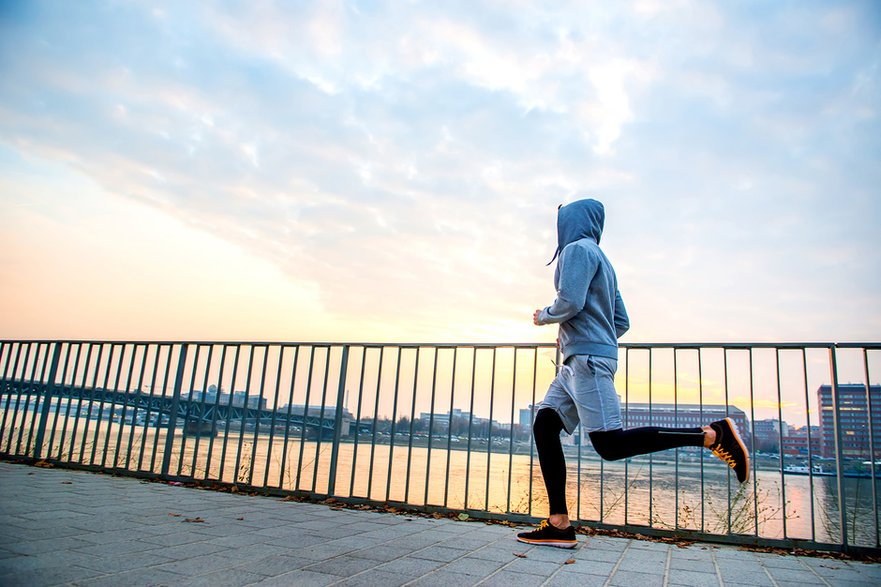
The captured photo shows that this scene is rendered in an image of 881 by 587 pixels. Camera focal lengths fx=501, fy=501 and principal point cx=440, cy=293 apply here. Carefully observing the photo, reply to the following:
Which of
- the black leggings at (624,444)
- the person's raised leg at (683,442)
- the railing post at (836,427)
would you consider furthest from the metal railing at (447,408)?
the person's raised leg at (683,442)

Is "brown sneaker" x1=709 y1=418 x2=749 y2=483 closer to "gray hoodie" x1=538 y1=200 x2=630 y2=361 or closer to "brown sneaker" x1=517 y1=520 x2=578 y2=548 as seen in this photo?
"gray hoodie" x1=538 y1=200 x2=630 y2=361

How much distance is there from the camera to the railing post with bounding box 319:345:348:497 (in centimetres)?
408

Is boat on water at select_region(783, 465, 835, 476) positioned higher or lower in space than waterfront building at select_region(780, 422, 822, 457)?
lower

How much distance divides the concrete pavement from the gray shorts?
26.8 inches

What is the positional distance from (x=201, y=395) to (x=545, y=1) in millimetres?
6701

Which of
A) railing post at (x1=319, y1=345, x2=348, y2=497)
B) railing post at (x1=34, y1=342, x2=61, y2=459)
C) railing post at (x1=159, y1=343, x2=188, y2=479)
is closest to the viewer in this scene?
railing post at (x1=319, y1=345, x2=348, y2=497)

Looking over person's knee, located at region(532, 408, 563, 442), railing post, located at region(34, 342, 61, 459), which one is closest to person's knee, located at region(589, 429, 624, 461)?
person's knee, located at region(532, 408, 563, 442)

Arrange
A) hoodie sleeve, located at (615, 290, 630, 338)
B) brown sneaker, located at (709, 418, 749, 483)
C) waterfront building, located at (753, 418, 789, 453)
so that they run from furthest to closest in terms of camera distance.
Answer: waterfront building, located at (753, 418, 789, 453), hoodie sleeve, located at (615, 290, 630, 338), brown sneaker, located at (709, 418, 749, 483)

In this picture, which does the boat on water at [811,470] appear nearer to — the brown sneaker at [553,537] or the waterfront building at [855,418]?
the waterfront building at [855,418]

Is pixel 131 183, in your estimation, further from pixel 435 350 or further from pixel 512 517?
pixel 512 517

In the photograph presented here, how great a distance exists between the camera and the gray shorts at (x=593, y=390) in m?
2.64

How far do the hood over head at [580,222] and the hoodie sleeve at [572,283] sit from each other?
0.23 m

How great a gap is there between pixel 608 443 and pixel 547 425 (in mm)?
423

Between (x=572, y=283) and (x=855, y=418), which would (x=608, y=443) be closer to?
(x=572, y=283)
